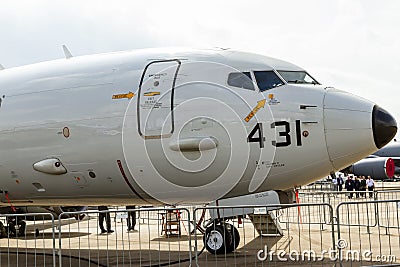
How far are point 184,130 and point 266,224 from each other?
5.28 metres

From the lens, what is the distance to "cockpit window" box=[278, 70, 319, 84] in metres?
11.4

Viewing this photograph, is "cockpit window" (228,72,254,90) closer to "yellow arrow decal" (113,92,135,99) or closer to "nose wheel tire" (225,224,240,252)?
"yellow arrow decal" (113,92,135,99)

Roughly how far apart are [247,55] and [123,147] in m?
3.02

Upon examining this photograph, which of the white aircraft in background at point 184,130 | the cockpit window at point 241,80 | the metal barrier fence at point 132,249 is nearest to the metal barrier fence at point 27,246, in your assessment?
the metal barrier fence at point 132,249

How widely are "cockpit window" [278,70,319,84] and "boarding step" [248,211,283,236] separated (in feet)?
13.1

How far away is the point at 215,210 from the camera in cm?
1114

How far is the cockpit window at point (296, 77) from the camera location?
11.4 meters

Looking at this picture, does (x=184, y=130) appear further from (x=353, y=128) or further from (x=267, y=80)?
(x=353, y=128)

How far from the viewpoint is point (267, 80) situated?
37.0 feet

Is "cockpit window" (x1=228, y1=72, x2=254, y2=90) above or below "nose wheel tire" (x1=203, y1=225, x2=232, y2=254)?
above

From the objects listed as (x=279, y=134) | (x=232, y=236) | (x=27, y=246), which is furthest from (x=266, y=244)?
(x=27, y=246)

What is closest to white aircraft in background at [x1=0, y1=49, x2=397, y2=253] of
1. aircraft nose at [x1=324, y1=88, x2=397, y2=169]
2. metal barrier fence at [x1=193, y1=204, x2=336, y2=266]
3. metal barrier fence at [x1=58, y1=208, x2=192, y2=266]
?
aircraft nose at [x1=324, y1=88, x2=397, y2=169]

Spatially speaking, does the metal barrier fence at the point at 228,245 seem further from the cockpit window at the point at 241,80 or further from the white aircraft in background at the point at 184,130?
the cockpit window at the point at 241,80

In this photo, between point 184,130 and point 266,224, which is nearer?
point 184,130
